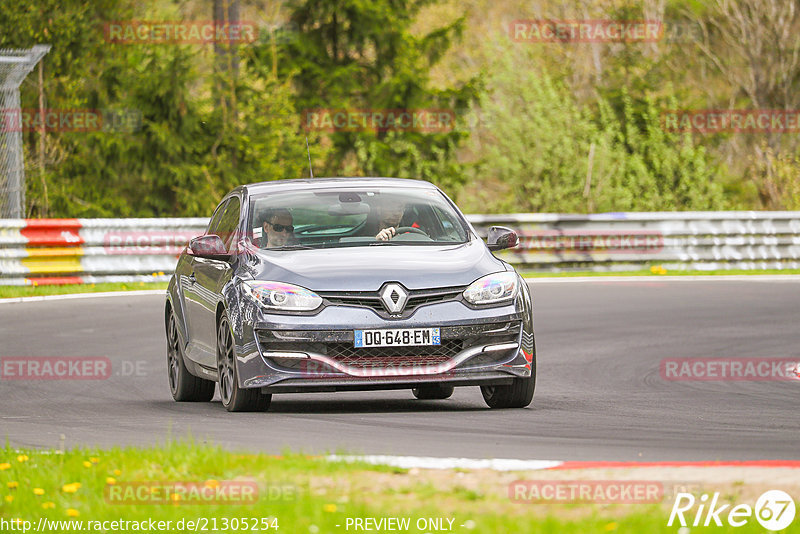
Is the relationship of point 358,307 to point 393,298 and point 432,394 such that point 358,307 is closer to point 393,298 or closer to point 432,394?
point 393,298

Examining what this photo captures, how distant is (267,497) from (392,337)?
3413 millimetres

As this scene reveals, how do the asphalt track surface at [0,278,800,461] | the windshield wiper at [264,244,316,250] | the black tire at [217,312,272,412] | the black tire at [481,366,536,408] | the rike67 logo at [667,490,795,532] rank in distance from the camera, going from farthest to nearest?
1. the windshield wiper at [264,244,316,250]
2. the black tire at [481,366,536,408]
3. the black tire at [217,312,272,412]
4. the asphalt track surface at [0,278,800,461]
5. the rike67 logo at [667,490,795,532]

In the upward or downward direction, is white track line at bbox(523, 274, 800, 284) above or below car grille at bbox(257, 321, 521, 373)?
below

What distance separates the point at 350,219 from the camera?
421 inches

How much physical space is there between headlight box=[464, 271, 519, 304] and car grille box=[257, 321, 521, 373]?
0.19m

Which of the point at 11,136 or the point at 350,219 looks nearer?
the point at 350,219

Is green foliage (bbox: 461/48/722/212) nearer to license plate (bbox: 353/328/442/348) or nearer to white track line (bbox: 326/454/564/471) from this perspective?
license plate (bbox: 353/328/442/348)

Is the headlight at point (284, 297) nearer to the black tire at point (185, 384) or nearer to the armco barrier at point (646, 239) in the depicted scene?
the black tire at point (185, 384)

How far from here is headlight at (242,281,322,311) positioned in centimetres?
942

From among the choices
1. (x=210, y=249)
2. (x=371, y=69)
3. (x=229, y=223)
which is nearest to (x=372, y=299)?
(x=210, y=249)

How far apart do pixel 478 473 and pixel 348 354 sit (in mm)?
2897

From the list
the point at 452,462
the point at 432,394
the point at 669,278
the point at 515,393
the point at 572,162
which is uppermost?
the point at 452,462

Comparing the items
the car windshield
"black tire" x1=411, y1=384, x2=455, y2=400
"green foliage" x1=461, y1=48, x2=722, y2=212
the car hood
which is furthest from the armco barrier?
the car hood

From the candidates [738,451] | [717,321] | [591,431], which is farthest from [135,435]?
[717,321]
